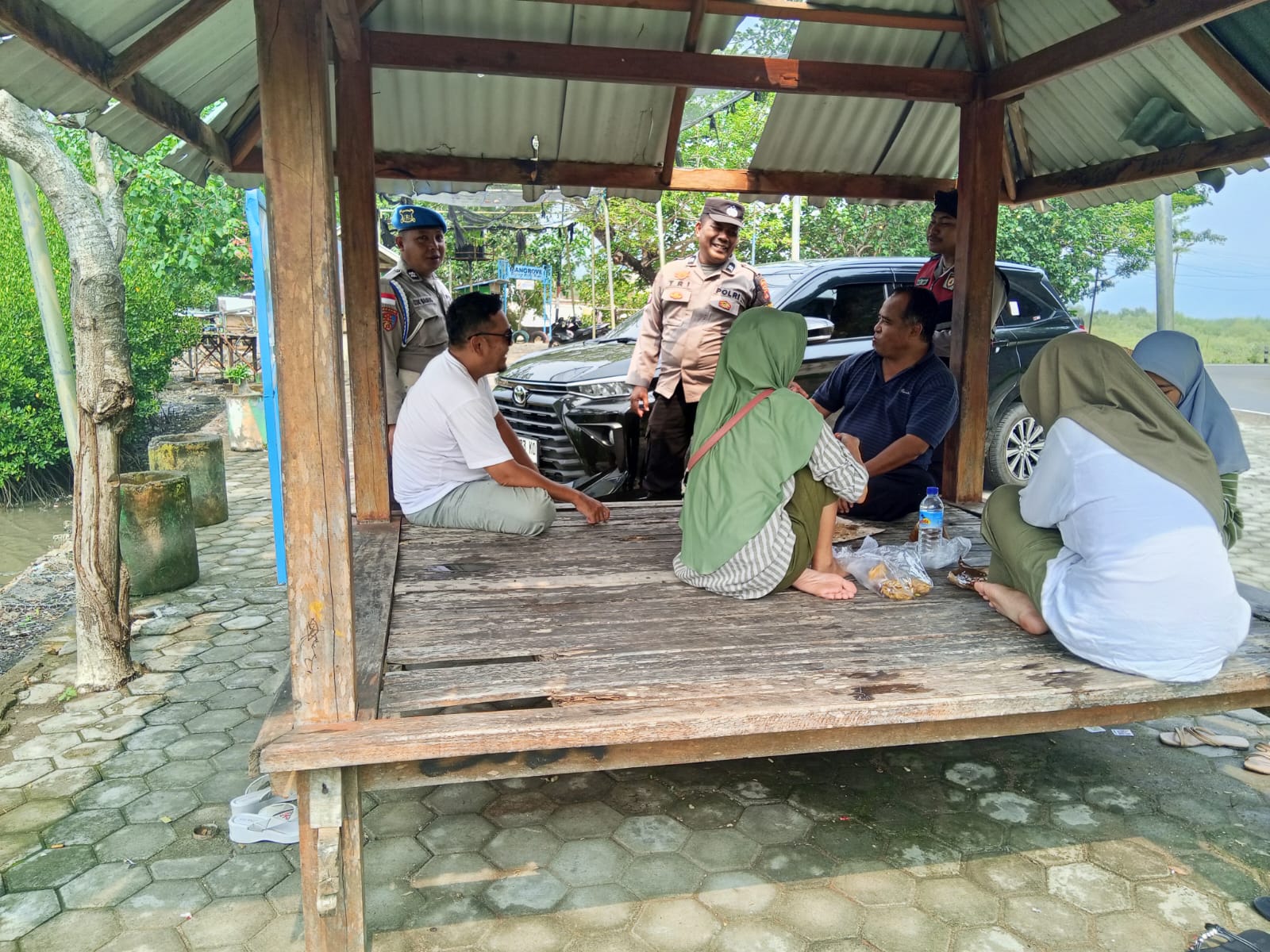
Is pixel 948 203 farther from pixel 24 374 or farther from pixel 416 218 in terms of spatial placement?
pixel 24 374

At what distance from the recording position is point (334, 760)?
2.05 m

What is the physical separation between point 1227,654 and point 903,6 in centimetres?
314

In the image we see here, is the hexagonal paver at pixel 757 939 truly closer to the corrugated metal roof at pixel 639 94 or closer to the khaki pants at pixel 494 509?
the khaki pants at pixel 494 509

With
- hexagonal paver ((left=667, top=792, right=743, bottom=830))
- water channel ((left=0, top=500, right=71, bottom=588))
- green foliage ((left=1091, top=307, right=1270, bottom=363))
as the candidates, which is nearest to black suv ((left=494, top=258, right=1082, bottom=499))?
hexagonal paver ((left=667, top=792, right=743, bottom=830))

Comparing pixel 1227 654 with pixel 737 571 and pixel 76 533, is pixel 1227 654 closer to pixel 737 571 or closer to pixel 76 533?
pixel 737 571

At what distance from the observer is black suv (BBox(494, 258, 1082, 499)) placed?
212 inches

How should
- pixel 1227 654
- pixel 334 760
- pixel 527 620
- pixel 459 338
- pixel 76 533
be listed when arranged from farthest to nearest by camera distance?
pixel 76 533
pixel 459 338
pixel 527 620
pixel 1227 654
pixel 334 760

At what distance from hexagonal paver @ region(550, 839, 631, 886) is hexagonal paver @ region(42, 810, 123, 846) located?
1.50 m

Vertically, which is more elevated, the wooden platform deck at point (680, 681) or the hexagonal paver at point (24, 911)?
the wooden platform deck at point (680, 681)

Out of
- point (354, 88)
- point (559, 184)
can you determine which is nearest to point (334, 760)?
point (354, 88)

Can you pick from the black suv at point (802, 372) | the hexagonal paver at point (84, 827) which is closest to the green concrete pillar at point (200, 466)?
the black suv at point (802, 372)

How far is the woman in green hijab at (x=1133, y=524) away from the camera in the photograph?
2516 millimetres

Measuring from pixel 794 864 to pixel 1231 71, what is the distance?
353cm

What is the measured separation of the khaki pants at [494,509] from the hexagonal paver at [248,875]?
5.13 feet
